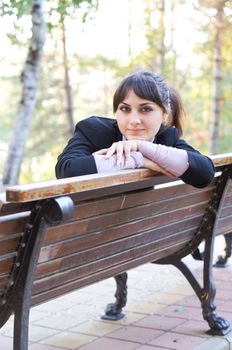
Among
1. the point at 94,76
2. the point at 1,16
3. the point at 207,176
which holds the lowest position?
the point at 94,76

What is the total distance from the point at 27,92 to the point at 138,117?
5.84 metres

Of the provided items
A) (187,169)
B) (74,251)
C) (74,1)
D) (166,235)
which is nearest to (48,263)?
(74,251)

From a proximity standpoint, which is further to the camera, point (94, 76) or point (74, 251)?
point (94, 76)

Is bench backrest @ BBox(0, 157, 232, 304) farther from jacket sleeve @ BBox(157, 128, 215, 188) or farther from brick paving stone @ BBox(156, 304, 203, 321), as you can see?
brick paving stone @ BBox(156, 304, 203, 321)

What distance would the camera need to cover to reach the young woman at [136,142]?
293 centimetres

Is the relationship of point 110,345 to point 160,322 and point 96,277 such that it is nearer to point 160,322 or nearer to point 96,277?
point 160,322

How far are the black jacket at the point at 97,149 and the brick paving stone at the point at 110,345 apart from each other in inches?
39.2

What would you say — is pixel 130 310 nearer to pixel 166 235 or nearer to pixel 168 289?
pixel 168 289

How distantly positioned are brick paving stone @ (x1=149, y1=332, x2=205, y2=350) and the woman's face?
3.68ft

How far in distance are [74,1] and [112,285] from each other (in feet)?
8.08

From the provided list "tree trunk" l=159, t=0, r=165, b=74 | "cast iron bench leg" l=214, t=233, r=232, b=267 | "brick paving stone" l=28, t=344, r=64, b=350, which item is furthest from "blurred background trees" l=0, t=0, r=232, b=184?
"brick paving stone" l=28, t=344, r=64, b=350

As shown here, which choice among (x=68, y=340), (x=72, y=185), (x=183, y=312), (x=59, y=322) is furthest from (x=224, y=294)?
(x=72, y=185)

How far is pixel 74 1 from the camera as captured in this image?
18.6 ft

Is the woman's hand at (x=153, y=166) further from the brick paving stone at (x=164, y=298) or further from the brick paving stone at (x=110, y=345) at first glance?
the brick paving stone at (x=164, y=298)
